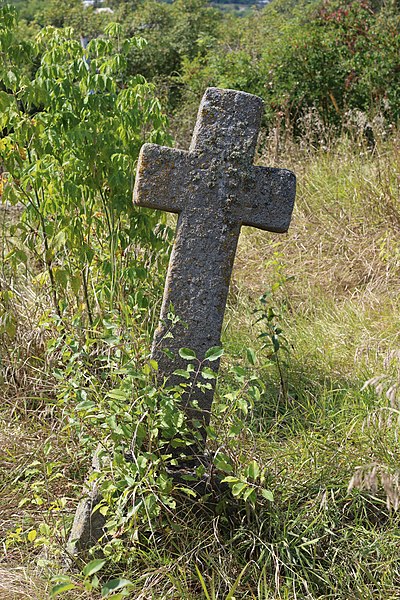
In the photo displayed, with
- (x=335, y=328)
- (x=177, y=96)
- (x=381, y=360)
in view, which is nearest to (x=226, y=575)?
(x=381, y=360)

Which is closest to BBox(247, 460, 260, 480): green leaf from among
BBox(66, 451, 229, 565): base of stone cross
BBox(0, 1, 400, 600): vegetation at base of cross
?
BBox(0, 1, 400, 600): vegetation at base of cross

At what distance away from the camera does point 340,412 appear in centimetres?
329

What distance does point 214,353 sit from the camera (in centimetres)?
262

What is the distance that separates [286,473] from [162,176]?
3.80 ft

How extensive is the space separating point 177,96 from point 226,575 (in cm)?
1112

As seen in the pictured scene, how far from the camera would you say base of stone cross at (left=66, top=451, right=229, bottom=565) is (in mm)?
2672

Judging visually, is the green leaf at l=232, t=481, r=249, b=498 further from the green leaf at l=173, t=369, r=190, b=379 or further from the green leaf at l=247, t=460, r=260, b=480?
the green leaf at l=173, t=369, r=190, b=379

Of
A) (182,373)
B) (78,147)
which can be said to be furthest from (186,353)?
(78,147)

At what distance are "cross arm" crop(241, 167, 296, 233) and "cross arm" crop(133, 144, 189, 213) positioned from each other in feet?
0.80

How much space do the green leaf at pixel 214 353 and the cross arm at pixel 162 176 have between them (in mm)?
505

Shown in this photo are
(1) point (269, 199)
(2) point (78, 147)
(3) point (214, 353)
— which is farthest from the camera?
(2) point (78, 147)

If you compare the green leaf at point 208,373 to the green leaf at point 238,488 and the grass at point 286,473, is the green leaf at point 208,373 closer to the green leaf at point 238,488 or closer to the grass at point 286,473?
the grass at point 286,473

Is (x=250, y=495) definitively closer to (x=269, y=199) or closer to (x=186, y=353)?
(x=186, y=353)

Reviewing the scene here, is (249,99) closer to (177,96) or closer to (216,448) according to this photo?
(216,448)
